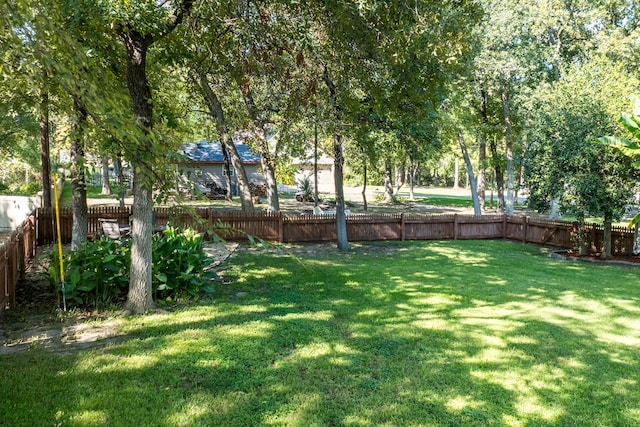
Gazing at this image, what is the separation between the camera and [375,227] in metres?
18.0

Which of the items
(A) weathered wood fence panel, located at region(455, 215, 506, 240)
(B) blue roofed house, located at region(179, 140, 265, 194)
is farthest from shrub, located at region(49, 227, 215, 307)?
(B) blue roofed house, located at region(179, 140, 265, 194)

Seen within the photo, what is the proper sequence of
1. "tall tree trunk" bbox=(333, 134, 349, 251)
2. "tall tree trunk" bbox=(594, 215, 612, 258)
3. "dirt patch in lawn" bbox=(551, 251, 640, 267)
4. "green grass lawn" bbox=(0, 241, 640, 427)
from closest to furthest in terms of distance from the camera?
"green grass lawn" bbox=(0, 241, 640, 427) → "tall tree trunk" bbox=(333, 134, 349, 251) → "dirt patch in lawn" bbox=(551, 251, 640, 267) → "tall tree trunk" bbox=(594, 215, 612, 258)

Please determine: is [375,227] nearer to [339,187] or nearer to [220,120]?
[339,187]

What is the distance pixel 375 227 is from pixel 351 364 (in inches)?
504

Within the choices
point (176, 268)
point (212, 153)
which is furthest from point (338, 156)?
point (212, 153)

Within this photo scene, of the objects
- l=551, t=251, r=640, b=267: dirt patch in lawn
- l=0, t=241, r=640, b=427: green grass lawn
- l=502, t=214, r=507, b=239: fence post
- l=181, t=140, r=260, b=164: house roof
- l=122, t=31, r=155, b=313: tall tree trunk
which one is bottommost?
l=551, t=251, r=640, b=267: dirt patch in lawn

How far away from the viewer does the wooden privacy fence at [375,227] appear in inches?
605

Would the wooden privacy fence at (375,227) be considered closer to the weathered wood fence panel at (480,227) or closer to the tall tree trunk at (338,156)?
the weathered wood fence panel at (480,227)

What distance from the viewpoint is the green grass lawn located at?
4195 mm

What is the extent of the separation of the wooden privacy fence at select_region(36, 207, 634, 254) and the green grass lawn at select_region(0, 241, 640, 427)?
7404 mm

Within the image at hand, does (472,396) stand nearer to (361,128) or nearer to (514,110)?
(361,128)

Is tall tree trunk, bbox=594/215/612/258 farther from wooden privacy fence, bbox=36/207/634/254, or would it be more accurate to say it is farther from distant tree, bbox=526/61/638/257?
wooden privacy fence, bbox=36/207/634/254

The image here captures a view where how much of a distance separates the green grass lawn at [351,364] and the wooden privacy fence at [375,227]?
7.40 m

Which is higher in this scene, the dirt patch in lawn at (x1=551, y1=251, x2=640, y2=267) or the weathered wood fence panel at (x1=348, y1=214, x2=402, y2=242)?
the weathered wood fence panel at (x1=348, y1=214, x2=402, y2=242)
